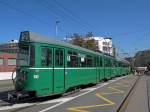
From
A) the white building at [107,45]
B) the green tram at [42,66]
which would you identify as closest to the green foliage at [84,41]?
the white building at [107,45]

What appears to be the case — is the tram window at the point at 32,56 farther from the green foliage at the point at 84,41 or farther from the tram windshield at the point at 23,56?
the green foliage at the point at 84,41

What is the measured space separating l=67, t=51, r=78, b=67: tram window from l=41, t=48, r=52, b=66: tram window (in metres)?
2.63

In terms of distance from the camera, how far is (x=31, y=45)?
15422mm

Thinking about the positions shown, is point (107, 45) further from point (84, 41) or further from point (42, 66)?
point (42, 66)

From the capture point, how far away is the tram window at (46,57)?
15.8 metres

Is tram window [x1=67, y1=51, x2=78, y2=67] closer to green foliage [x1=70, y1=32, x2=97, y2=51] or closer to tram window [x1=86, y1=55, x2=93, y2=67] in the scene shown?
tram window [x1=86, y1=55, x2=93, y2=67]

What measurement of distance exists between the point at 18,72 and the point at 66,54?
3.55m

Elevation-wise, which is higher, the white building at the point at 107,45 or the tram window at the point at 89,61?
the white building at the point at 107,45

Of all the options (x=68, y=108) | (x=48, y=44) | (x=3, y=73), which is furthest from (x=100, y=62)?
(x=3, y=73)

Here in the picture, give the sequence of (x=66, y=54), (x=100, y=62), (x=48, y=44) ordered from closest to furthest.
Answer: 1. (x=48, y=44)
2. (x=66, y=54)
3. (x=100, y=62)

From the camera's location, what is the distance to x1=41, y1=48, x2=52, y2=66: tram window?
624 inches

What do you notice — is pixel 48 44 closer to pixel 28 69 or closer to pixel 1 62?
pixel 28 69

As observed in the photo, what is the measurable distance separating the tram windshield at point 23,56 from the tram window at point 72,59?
11.8 ft

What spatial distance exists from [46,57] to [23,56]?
1.07 meters
